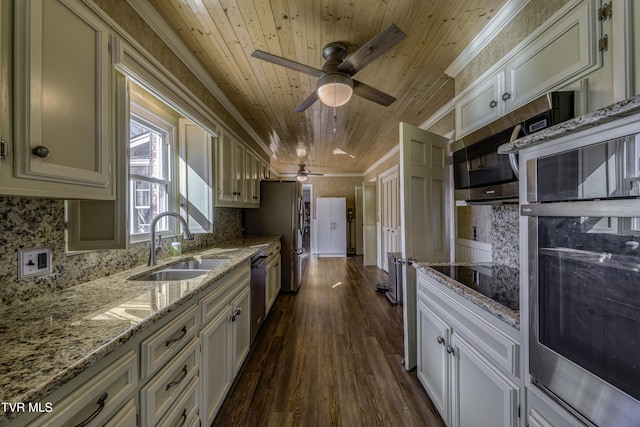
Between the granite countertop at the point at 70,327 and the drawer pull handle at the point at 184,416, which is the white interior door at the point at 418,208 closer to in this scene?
the granite countertop at the point at 70,327

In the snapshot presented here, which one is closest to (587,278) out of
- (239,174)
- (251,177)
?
(239,174)

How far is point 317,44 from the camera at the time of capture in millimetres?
1922

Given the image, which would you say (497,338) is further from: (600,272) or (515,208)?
(515,208)

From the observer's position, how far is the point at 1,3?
0.76 metres

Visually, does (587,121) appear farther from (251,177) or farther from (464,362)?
(251,177)

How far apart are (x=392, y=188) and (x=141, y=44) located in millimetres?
4236

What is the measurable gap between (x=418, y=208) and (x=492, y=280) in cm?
77

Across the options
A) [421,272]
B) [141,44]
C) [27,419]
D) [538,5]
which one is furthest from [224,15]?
[421,272]

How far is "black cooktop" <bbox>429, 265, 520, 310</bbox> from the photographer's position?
117 centimetres

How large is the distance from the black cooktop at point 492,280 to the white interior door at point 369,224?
15.4 ft

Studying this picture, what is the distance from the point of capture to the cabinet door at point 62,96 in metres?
0.82

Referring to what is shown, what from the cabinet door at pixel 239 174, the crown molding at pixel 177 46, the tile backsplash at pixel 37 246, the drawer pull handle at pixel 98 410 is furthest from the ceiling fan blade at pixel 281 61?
the drawer pull handle at pixel 98 410

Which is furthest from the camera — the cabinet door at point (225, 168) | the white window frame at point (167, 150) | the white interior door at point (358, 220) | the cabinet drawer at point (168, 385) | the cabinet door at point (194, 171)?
the white interior door at point (358, 220)

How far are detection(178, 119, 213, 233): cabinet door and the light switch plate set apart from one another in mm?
1400
